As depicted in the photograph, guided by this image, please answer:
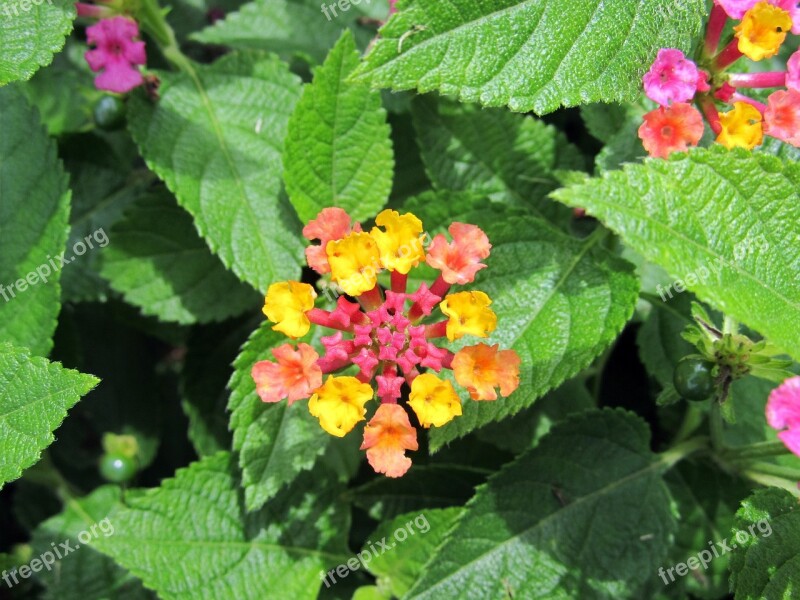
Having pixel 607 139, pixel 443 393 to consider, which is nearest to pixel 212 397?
pixel 443 393

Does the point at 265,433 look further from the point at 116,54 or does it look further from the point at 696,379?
the point at 116,54

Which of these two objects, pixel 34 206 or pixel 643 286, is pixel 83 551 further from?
pixel 643 286

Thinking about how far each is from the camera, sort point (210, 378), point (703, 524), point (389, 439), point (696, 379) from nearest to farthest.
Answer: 1. point (389, 439)
2. point (696, 379)
3. point (703, 524)
4. point (210, 378)

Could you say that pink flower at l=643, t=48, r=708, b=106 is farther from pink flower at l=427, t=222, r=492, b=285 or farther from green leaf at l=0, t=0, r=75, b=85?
green leaf at l=0, t=0, r=75, b=85
